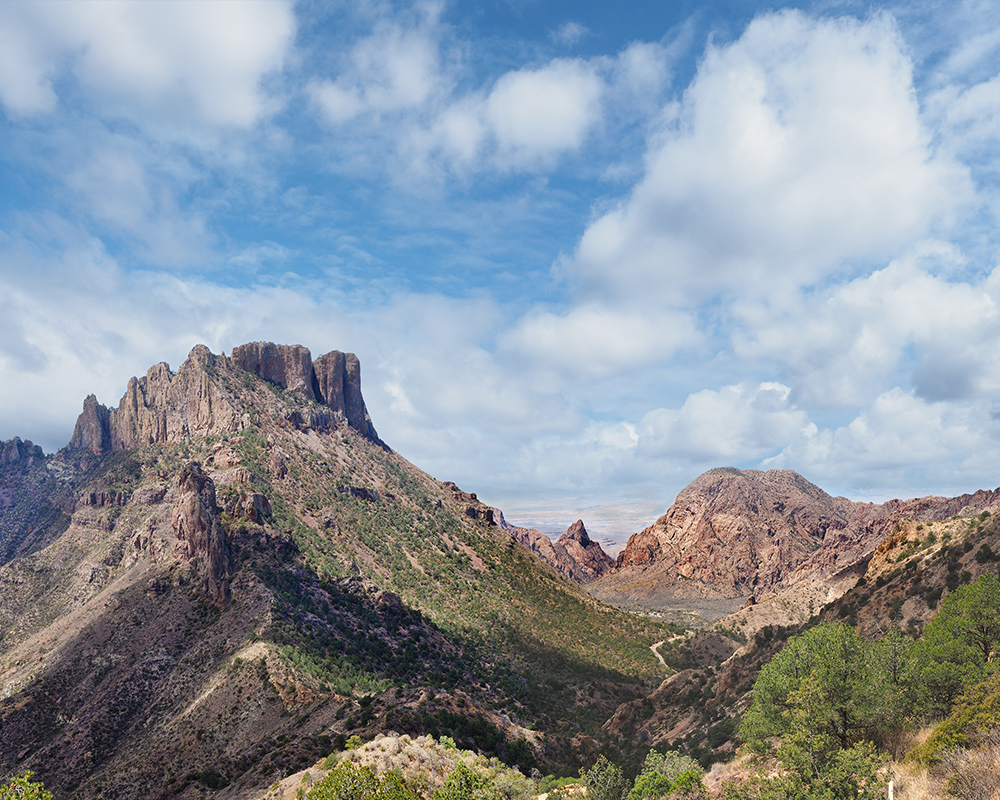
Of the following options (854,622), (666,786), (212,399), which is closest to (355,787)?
(666,786)

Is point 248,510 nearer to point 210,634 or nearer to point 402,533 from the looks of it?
point 210,634

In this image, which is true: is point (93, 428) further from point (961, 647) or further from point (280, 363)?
point (961, 647)

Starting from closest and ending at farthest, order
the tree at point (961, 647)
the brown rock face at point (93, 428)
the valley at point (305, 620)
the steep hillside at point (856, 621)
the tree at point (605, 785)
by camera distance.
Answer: the tree at point (961, 647), the tree at point (605, 785), the valley at point (305, 620), the steep hillside at point (856, 621), the brown rock face at point (93, 428)

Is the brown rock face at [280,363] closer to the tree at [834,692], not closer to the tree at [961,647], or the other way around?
the tree at [834,692]

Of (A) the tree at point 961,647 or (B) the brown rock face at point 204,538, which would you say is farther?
(B) the brown rock face at point 204,538

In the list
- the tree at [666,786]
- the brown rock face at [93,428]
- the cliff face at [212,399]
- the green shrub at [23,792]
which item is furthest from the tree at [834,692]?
the brown rock face at [93,428]

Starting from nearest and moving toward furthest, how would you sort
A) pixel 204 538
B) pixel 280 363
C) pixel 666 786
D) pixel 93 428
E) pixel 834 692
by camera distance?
pixel 834 692 → pixel 666 786 → pixel 204 538 → pixel 280 363 → pixel 93 428

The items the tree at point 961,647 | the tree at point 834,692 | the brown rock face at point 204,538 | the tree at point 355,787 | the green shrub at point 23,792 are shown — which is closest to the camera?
the green shrub at point 23,792

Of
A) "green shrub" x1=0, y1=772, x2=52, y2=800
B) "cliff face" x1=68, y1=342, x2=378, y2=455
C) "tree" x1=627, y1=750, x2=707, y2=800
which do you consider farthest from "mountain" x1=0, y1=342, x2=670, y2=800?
"green shrub" x1=0, y1=772, x2=52, y2=800

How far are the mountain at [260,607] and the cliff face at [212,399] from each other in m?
0.74

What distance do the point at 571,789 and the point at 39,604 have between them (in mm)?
124326

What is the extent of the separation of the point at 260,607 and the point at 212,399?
81.9 metres

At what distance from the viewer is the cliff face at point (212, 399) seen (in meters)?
150

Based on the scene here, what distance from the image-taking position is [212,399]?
149375mm
